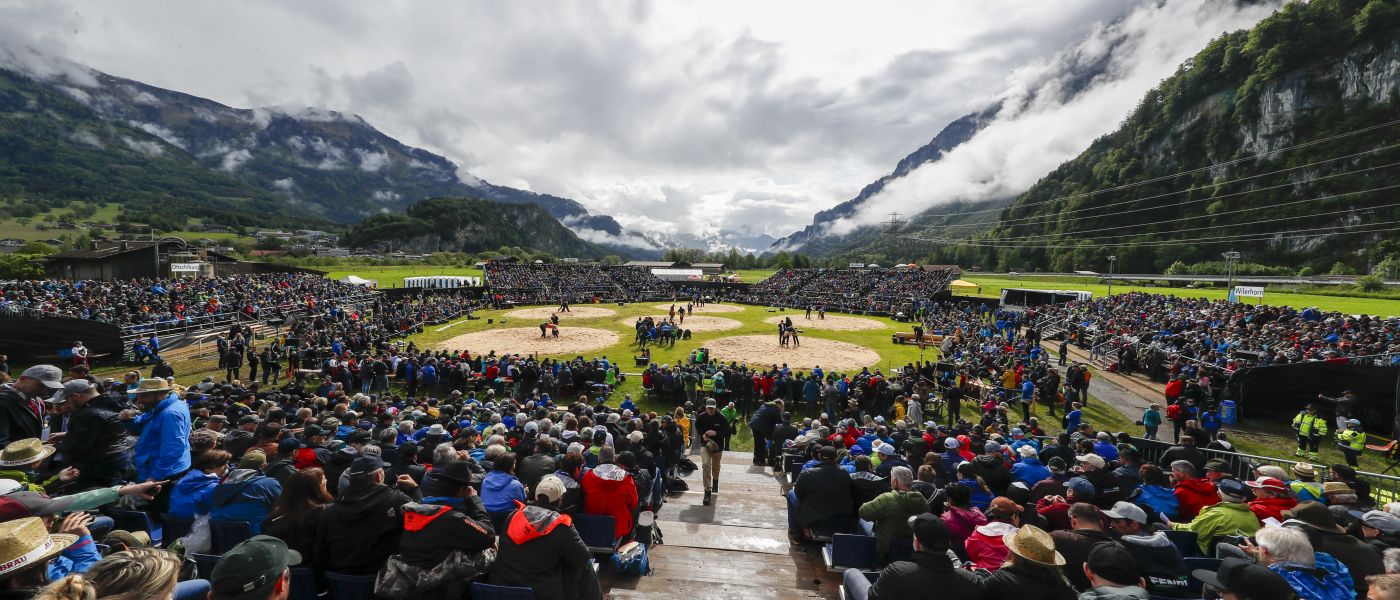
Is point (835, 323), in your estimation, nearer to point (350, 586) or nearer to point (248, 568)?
point (350, 586)

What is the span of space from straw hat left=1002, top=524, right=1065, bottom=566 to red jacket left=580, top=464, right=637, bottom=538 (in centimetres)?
384

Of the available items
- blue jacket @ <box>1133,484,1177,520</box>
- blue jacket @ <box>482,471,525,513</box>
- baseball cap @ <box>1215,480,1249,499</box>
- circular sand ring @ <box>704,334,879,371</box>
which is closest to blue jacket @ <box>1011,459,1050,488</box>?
blue jacket @ <box>1133,484,1177,520</box>

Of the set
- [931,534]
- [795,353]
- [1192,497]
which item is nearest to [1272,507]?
[1192,497]

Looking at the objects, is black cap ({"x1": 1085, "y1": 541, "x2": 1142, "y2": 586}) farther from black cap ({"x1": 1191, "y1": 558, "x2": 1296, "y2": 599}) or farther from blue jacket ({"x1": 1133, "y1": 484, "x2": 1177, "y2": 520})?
blue jacket ({"x1": 1133, "y1": 484, "x2": 1177, "y2": 520})

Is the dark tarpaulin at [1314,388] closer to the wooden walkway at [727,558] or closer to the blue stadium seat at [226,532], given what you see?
the wooden walkway at [727,558]

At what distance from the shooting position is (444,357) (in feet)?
64.4

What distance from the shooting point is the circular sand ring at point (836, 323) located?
3891 cm

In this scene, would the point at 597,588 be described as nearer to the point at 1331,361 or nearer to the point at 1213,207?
the point at 1331,361

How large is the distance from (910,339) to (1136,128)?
412 feet

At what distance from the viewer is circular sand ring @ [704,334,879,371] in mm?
26219

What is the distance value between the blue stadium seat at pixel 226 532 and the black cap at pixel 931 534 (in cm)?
584

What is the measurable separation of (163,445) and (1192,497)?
12.2m

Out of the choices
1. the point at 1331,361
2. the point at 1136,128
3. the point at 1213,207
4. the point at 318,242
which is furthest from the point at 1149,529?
the point at 318,242

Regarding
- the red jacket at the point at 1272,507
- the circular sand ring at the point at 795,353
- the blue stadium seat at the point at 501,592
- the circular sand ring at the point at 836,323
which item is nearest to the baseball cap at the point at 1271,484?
the red jacket at the point at 1272,507
